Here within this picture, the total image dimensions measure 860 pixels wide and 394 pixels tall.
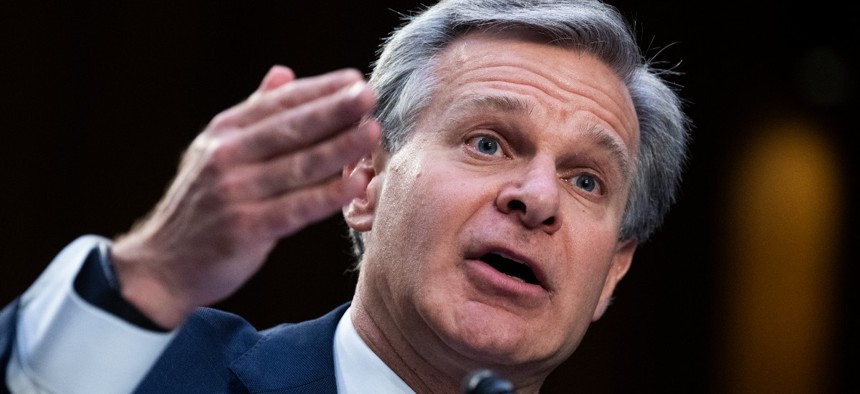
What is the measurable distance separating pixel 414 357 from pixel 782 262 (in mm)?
3215

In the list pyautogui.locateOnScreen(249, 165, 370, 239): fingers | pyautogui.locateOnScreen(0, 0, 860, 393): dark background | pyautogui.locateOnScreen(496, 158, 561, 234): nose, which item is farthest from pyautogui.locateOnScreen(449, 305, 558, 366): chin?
pyautogui.locateOnScreen(0, 0, 860, 393): dark background

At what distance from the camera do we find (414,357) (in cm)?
191

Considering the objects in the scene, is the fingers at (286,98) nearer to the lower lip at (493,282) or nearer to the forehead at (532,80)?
the lower lip at (493,282)

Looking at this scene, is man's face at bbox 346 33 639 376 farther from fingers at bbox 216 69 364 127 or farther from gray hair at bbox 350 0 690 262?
fingers at bbox 216 69 364 127

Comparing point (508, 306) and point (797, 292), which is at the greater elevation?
point (508, 306)

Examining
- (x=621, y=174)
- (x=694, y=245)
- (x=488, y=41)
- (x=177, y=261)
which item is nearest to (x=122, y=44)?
(x=488, y=41)

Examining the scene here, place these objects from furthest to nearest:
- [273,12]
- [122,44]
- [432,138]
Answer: [273,12] → [122,44] → [432,138]

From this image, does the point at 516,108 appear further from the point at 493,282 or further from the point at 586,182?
the point at 493,282

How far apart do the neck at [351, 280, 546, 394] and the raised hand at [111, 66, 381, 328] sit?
27.5 inches

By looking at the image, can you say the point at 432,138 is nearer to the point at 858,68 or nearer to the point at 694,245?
the point at 694,245

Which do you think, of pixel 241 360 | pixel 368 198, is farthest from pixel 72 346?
pixel 368 198

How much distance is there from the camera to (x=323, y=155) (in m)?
1.16

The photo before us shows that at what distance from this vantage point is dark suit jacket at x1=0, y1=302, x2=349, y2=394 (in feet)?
5.76

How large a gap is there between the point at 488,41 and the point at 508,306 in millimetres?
571
